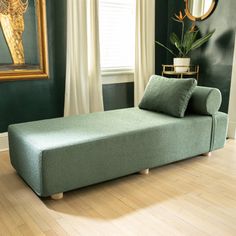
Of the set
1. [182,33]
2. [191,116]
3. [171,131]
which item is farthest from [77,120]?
[182,33]

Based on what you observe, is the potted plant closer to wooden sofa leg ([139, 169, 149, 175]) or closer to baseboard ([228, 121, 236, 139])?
baseboard ([228, 121, 236, 139])

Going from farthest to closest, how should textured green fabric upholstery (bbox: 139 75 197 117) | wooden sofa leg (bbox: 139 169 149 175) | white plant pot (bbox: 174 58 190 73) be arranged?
white plant pot (bbox: 174 58 190 73)
textured green fabric upholstery (bbox: 139 75 197 117)
wooden sofa leg (bbox: 139 169 149 175)

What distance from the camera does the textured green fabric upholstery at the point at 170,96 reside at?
271cm

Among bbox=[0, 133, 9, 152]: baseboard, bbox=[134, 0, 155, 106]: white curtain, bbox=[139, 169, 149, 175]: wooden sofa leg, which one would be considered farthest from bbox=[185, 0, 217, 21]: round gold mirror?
bbox=[0, 133, 9, 152]: baseboard

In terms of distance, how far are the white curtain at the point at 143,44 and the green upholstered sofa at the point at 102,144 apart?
44.8 inches

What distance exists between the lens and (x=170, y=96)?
2.76m

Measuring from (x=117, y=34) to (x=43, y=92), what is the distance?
4.05 feet

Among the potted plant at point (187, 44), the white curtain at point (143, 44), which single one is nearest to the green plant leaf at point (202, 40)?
the potted plant at point (187, 44)

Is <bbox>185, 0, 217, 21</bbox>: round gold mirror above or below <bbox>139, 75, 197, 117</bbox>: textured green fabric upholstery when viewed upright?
above

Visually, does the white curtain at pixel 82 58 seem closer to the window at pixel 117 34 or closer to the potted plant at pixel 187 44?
the window at pixel 117 34

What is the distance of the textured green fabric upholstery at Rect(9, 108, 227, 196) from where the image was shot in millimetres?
2010

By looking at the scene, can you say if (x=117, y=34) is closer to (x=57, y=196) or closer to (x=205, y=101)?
(x=205, y=101)

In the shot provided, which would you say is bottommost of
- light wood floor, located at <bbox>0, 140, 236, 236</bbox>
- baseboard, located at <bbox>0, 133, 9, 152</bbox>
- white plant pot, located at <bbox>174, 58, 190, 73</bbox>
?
light wood floor, located at <bbox>0, 140, 236, 236</bbox>

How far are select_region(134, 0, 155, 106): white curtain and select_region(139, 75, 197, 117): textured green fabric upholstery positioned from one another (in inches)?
37.3
